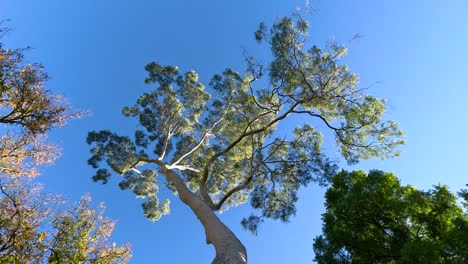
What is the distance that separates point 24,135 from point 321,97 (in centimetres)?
894

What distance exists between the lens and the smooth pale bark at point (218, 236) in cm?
652

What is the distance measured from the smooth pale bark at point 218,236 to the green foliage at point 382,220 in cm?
387

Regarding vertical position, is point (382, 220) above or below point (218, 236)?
below

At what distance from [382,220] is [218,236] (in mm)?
5046

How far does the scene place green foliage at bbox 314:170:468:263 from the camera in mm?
9289

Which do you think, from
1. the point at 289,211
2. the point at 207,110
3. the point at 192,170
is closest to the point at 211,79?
the point at 207,110

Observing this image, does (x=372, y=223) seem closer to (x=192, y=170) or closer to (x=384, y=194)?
(x=384, y=194)

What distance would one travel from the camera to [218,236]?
7516 mm

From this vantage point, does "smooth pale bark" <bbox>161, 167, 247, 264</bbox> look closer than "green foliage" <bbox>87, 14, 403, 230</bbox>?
Yes

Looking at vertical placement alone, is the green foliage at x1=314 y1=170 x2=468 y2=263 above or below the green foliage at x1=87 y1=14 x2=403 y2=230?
below

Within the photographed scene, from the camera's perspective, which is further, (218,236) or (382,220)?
(382,220)

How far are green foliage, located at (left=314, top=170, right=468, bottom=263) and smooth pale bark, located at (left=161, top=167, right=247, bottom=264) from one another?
387 centimetres

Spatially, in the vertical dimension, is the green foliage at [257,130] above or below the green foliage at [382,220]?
above

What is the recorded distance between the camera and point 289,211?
Answer: 13102 millimetres
